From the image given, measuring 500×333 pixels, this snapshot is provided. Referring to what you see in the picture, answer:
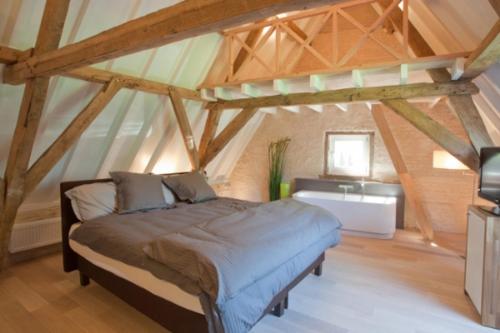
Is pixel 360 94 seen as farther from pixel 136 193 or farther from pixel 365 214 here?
pixel 136 193

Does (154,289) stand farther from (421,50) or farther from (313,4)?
(421,50)

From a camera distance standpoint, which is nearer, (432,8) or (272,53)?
(432,8)

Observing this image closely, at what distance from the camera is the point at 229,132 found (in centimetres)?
461

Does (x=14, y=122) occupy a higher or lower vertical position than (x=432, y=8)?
lower

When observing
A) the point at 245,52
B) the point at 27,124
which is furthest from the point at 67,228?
the point at 245,52

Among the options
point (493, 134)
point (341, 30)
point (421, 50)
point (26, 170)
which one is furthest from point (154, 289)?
point (341, 30)

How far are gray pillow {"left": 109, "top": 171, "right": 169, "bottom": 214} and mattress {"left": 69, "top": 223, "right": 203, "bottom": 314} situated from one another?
573 mm

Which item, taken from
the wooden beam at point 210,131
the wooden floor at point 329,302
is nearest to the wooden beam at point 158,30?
the wooden floor at point 329,302

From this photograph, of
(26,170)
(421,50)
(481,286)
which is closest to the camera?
(481,286)

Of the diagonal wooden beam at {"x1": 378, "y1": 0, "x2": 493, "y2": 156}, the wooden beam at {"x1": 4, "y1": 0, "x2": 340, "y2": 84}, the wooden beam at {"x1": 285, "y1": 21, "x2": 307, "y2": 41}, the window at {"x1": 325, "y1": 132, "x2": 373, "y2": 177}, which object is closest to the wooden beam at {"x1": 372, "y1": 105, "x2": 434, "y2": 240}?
the window at {"x1": 325, "y1": 132, "x2": 373, "y2": 177}

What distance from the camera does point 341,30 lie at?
5.42 meters

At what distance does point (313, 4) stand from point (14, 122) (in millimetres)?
3147

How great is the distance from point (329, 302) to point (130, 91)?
127 inches

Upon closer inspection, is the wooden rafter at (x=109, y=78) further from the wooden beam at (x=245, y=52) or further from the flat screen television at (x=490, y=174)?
the flat screen television at (x=490, y=174)
